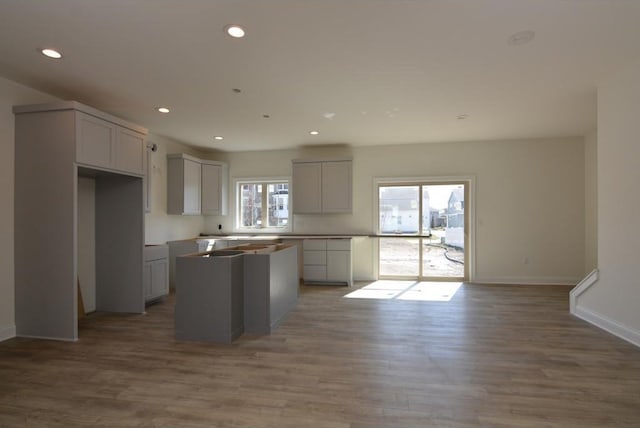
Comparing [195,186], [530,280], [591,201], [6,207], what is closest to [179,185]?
[195,186]

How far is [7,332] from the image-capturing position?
3.27 meters

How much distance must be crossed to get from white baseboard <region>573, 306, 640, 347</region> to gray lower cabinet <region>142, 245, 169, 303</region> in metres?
5.60

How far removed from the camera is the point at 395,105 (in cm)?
407

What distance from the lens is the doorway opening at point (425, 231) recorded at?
6.23 metres

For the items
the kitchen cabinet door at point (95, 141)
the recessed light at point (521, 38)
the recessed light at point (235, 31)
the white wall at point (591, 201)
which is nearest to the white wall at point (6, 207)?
the kitchen cabinet door at point (95, 141)

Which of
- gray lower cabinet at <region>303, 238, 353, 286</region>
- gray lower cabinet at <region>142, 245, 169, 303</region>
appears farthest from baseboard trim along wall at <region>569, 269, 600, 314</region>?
gray lower cabinet at <region>142, 245, 169, 303</region>

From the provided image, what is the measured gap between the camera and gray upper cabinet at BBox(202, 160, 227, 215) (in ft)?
20.6

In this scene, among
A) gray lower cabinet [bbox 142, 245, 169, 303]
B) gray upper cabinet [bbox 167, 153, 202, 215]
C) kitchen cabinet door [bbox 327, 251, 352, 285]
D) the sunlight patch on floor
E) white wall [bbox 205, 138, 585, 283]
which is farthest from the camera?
kitchen cabinet door [bbox 327, 251, 352, 285]

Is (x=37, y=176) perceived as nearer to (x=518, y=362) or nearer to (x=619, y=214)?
(x=518, y=362)

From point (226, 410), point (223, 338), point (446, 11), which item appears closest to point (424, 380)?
point (226, 410)

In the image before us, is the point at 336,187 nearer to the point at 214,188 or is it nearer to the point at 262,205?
the point at 262,205

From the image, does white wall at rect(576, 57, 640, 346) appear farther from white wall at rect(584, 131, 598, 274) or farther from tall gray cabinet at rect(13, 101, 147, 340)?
tall gray cabinet at rect(13, 101, 147, 340)

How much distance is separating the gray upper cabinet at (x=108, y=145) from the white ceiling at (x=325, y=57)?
41cm

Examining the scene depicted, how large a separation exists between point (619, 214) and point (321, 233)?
15.0 feet
